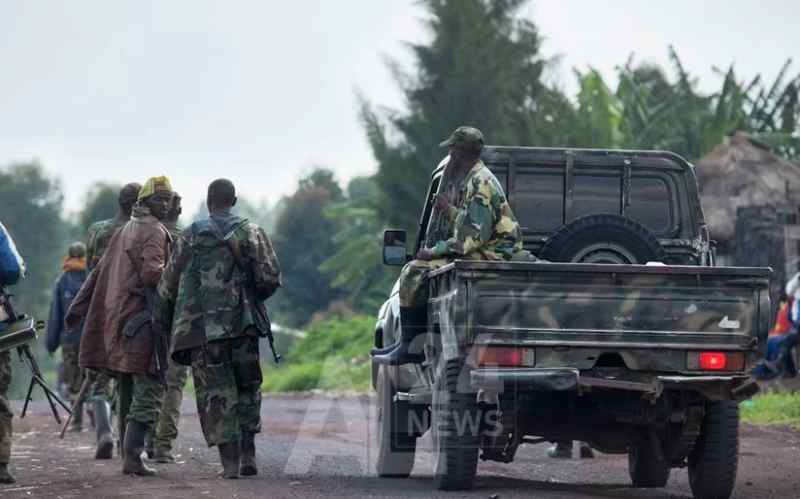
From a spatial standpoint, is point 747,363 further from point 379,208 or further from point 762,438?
point 379,208

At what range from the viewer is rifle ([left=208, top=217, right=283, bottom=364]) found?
1111cm

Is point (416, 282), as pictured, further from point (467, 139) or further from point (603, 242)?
point (603, 242)

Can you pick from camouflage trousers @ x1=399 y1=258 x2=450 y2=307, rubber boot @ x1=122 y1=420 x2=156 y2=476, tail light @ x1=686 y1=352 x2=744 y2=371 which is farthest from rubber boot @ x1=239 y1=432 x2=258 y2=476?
tail light @ x1=686 y1=352 x2=744 y2=371

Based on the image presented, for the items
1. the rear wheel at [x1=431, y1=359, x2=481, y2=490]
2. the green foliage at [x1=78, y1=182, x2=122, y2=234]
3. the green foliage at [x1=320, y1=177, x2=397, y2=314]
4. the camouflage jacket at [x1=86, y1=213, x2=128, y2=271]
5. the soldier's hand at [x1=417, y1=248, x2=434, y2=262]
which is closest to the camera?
the rear wheel at [x1=431, y1=359, x2=481, y2=490]

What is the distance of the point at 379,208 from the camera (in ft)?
156

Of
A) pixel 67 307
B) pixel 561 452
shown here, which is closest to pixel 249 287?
pixel 561 452

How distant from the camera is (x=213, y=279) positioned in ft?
36.4

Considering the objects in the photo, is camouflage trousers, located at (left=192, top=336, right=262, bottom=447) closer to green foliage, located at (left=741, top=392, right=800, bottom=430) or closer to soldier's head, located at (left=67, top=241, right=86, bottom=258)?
soldier's head, located at (left=67, top=241, right=86, bottom=258)

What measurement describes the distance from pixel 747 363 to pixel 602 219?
1.44 metres

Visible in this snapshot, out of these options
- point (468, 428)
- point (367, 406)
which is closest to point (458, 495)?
point (468, 428)

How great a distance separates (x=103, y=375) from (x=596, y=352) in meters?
5.56

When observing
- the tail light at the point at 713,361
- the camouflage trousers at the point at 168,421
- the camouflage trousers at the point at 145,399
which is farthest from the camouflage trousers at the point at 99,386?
the tail light at the point at 713,361

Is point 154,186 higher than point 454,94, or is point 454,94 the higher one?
point 454,94

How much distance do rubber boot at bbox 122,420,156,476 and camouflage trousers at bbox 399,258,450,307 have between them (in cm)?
201
